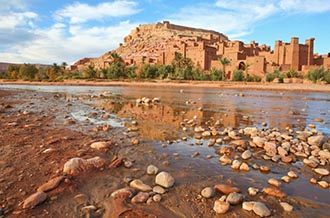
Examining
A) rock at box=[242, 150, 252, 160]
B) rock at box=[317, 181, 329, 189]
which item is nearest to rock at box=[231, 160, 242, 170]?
rock at box=[242, 150, 252, 160]

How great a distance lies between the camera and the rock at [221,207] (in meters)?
2.81

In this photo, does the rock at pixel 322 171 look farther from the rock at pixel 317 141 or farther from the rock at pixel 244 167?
the rock at pixel 317 141

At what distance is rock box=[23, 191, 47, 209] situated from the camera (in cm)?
274

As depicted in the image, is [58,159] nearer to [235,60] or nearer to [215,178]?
[215,178]

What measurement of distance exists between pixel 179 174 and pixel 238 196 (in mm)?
1098

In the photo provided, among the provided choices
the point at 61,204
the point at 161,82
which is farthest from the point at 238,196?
the point at 161,82

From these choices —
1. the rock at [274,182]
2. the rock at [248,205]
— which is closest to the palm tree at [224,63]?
the rock at [274,182]

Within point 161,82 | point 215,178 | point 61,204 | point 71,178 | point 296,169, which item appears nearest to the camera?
point 61,204

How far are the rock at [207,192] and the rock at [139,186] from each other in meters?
0.72

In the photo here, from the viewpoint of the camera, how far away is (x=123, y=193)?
314 centimetres

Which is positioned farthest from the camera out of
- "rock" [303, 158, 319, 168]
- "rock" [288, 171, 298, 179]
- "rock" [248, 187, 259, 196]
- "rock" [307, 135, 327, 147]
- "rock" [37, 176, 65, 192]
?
"rock" [307, 135, 327, 147]

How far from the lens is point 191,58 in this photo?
68.6 meters

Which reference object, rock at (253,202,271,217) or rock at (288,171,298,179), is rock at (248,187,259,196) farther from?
rock at (288,171,298,179)

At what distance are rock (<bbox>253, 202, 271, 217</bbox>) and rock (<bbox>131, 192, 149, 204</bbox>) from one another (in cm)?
132
